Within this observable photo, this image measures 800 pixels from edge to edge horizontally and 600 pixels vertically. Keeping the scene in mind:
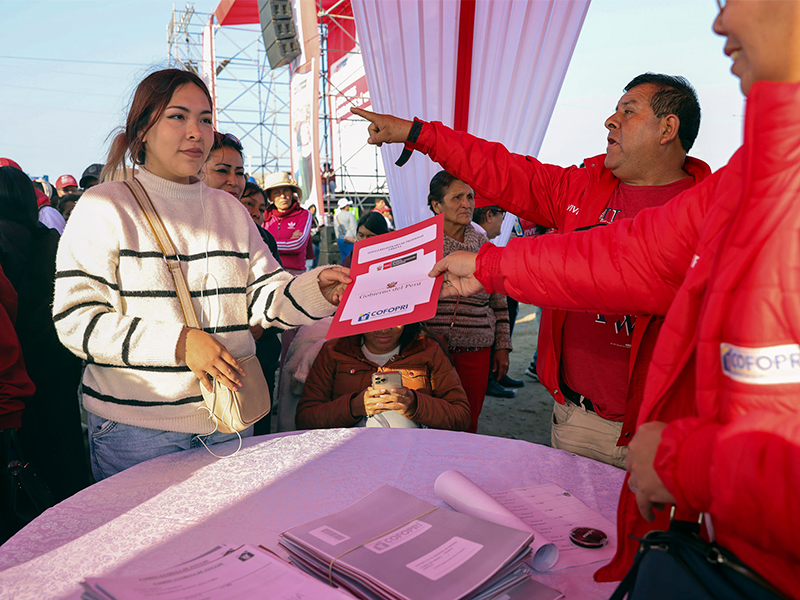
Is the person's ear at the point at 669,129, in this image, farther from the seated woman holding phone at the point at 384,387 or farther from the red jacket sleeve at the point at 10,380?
the red jacket sleeve at the point at 10,380

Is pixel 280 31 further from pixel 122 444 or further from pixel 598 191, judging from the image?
pixel 122 444

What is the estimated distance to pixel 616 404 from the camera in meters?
1.69

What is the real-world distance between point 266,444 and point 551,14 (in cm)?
256

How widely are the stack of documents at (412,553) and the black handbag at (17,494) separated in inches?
48.9

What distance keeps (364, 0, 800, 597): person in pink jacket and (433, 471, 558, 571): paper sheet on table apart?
294 millimetres

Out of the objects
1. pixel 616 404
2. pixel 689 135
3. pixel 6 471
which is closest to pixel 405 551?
pixel 616 404

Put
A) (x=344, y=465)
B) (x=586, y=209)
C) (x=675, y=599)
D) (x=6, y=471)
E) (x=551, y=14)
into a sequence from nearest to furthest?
(x=675, y=599) → (x=344, y=465) → (x=6, y=471) → (x=586, y=209) → (x=551, y=14)

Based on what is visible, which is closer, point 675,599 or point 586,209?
point 675,599

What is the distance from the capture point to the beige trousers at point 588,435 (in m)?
1.73

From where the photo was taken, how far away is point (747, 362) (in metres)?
0.65

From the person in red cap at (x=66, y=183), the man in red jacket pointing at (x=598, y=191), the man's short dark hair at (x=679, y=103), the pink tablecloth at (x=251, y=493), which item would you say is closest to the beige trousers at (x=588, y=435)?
the man in red jacket pointing at (x=598, y=191)

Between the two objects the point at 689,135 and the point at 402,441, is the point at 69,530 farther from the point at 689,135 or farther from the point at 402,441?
the point at 689,135

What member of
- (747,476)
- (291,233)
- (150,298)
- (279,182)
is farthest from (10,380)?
(279,182)

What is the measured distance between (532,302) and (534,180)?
3.18ft
